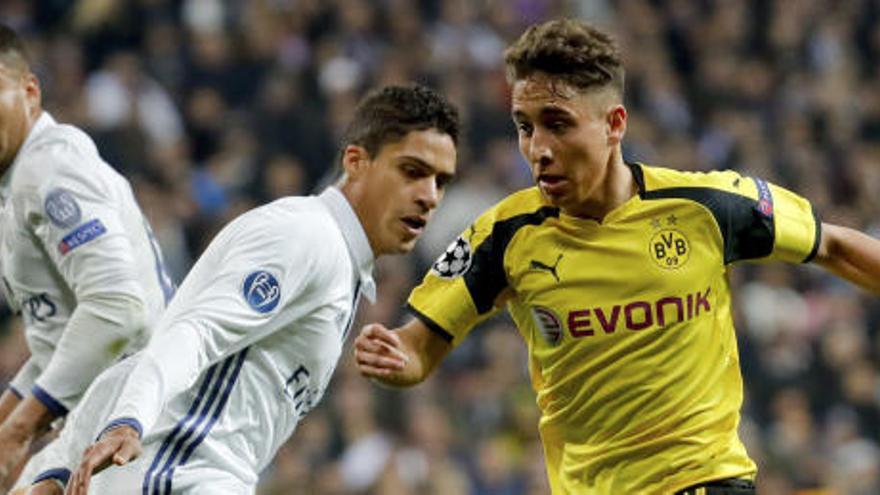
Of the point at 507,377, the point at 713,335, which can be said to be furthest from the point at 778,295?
the point at 713,335

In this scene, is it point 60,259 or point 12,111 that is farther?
point 12,111

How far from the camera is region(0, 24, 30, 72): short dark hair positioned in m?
6.08

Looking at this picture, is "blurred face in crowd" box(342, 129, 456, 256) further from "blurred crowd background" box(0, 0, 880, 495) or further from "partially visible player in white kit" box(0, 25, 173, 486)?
"blurred crowd background" box(0, 0, 880, 495)

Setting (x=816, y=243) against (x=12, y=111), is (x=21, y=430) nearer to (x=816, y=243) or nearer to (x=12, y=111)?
(x=12, y=111)

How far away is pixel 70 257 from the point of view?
5781 mm

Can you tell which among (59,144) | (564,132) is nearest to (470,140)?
(59,144)

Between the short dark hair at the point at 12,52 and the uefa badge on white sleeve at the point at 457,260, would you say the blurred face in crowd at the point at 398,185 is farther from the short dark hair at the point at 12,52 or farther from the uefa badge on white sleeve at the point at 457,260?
the short dark hair at the point at 12,52

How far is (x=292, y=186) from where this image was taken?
13.4 metres

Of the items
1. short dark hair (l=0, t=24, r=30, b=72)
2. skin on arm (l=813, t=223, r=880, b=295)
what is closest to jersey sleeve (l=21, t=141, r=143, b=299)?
short dark hair (l=0, t=24, r=30, b=72)

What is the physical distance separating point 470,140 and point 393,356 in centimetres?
905

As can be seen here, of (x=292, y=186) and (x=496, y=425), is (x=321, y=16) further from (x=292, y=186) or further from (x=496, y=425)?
(x=496, y=425)

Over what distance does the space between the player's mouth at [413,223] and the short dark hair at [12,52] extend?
59.0 inches

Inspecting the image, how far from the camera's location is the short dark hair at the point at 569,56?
5.37 meters

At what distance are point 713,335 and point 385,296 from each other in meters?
7.25
